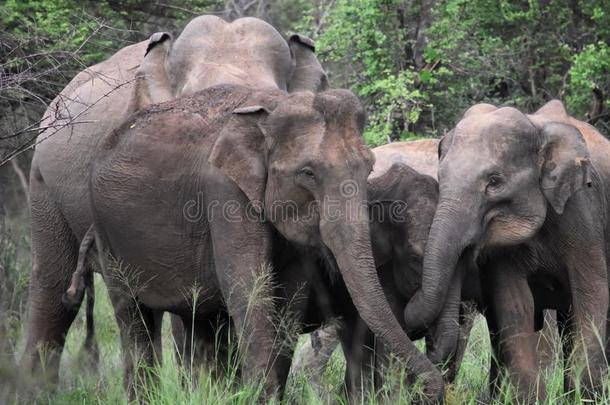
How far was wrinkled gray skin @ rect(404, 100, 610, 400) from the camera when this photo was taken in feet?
23.8

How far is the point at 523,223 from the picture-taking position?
289 inches

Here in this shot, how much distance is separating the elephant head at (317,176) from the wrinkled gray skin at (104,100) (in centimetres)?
124

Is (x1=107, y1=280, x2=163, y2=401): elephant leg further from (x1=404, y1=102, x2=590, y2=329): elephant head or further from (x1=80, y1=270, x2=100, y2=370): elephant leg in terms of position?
(x1=404, y1=102, x2=590, y2=329): elephant head

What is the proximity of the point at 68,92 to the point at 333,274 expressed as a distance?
3076 millimetres

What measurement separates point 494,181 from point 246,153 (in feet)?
4.39

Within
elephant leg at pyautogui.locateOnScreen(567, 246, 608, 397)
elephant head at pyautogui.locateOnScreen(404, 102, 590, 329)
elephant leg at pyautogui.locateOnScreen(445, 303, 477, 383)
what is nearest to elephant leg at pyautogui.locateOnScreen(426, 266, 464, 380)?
elephant head at pyautogui.locateOnScreen(404, 102, 590, 329)

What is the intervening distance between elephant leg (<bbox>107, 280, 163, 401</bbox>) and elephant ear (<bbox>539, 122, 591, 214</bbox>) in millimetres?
2337

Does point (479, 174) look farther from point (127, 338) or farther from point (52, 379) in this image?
point (52, 379)

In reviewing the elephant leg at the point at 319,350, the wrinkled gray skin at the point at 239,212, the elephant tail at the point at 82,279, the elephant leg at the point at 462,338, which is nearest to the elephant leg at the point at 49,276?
the elephant tail at the point at 82,279

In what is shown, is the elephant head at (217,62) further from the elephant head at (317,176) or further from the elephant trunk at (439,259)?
the elephant trunk at (439,259)

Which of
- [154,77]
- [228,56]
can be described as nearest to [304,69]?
[228,56]

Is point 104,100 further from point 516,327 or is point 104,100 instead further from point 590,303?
point 590,303

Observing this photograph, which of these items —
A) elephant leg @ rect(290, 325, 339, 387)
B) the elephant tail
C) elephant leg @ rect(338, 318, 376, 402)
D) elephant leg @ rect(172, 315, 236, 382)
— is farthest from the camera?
elephant leg @ rect(290, 325, 339, 387)

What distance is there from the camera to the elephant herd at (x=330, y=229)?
6.89m
